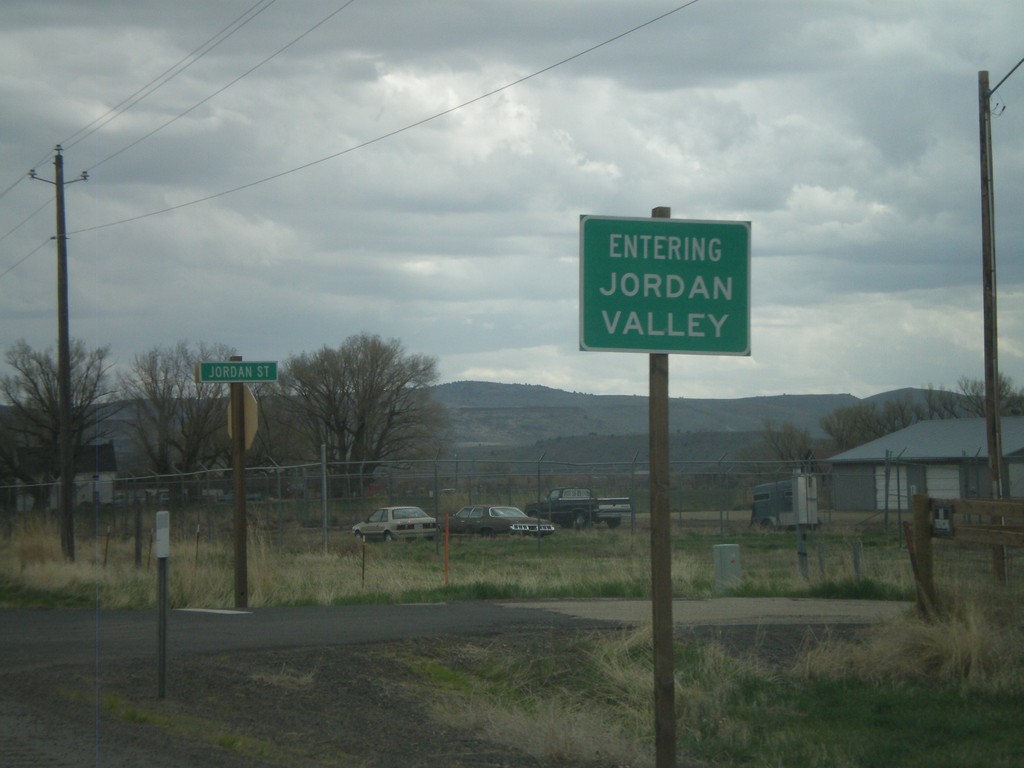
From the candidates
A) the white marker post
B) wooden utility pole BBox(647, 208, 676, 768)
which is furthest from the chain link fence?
wooden utility pole BBox(647, 208, 676, 768)

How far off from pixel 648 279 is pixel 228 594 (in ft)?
40.8

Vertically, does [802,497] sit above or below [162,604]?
above

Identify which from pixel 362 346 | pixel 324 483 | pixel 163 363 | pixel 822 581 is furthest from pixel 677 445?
pixel 822 581

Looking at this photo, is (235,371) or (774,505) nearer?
(235,371)

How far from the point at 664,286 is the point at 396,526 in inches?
1172

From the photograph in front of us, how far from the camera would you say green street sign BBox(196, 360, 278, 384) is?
611 inches

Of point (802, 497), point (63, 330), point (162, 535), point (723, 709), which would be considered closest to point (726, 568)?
point (802, 497)

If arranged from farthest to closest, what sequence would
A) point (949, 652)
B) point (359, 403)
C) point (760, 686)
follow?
point (359, 403) < point (949, 652) < point (760, 686)

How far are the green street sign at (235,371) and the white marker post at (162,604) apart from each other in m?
6.75

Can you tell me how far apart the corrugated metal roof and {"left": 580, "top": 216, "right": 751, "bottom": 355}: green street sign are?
38879mm

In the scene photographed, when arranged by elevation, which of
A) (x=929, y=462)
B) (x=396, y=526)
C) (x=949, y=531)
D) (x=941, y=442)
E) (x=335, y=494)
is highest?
(x=941, y=442)

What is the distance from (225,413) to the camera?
4419 cm

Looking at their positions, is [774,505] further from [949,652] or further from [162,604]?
[162,604]

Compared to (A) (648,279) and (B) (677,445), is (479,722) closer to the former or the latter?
(A) (648,279)
